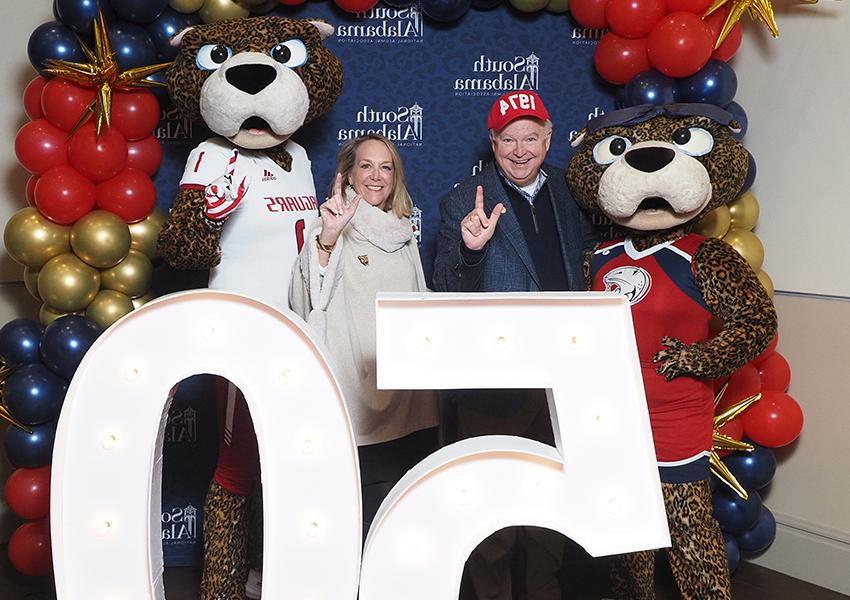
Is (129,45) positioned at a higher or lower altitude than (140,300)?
higher

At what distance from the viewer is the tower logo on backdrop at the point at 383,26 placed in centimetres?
294

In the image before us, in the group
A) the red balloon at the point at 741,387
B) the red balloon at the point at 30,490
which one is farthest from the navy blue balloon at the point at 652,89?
the red balloon at the point at 30,490

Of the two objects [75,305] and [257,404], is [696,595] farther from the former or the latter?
[75,305]

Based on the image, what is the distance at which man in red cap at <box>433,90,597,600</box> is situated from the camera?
245 cm

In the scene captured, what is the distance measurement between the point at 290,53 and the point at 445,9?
2.04 feet

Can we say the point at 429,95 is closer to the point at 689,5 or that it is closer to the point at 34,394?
the point at 689,5

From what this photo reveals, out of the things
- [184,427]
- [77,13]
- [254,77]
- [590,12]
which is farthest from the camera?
[184,427]

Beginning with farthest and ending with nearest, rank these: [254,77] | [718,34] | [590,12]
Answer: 1. [590,12]
2. [718,34]
3. [254,77]

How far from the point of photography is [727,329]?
2.29 m

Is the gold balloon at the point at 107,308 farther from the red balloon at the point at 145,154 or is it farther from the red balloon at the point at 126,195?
the red balloon at the point at 145,154

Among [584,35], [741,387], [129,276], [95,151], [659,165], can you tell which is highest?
[584,35]

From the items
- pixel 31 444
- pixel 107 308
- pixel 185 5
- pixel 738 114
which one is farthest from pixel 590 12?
pixel 31 444

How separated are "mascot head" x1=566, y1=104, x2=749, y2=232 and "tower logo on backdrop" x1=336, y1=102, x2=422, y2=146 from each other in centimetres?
71

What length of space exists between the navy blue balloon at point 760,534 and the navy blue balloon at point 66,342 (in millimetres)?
2211
